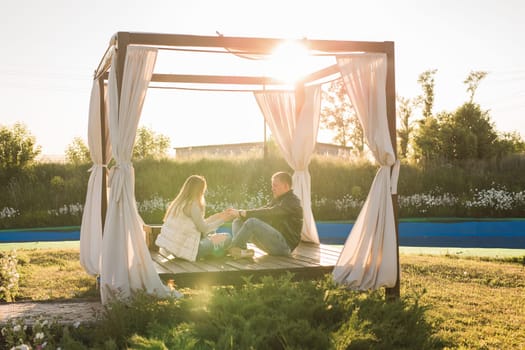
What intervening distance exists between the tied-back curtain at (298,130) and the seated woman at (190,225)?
65.4 inches

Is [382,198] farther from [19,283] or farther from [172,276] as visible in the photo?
[19,283]

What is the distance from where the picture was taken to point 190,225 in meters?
5.73

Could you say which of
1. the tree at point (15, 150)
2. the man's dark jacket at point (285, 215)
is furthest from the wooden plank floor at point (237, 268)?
the tree at point (15, 150)

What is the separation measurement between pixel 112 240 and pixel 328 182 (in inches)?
468

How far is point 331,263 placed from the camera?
581 cm

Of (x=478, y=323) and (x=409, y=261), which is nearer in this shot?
(x=478, y=323)

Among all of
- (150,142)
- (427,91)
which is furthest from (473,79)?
(150,142)

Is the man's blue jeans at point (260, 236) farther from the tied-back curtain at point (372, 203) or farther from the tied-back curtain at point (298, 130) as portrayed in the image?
the tied-back curtain at point (298, 130)

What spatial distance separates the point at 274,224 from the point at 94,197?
2.02 meters

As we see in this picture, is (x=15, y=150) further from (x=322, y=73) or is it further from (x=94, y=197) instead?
(x=322, y=73)

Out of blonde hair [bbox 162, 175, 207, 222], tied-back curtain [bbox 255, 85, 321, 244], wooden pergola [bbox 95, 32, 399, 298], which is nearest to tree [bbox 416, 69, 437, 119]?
tied-back curtain [bbox 255, 85, 321, 244]

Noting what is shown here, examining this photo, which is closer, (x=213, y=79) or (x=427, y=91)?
(x=213, y=79)

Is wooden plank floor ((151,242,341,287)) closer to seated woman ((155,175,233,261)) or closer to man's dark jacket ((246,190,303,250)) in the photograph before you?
seated woman ((155,175,233,261))

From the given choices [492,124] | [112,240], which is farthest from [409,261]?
[492,124]
